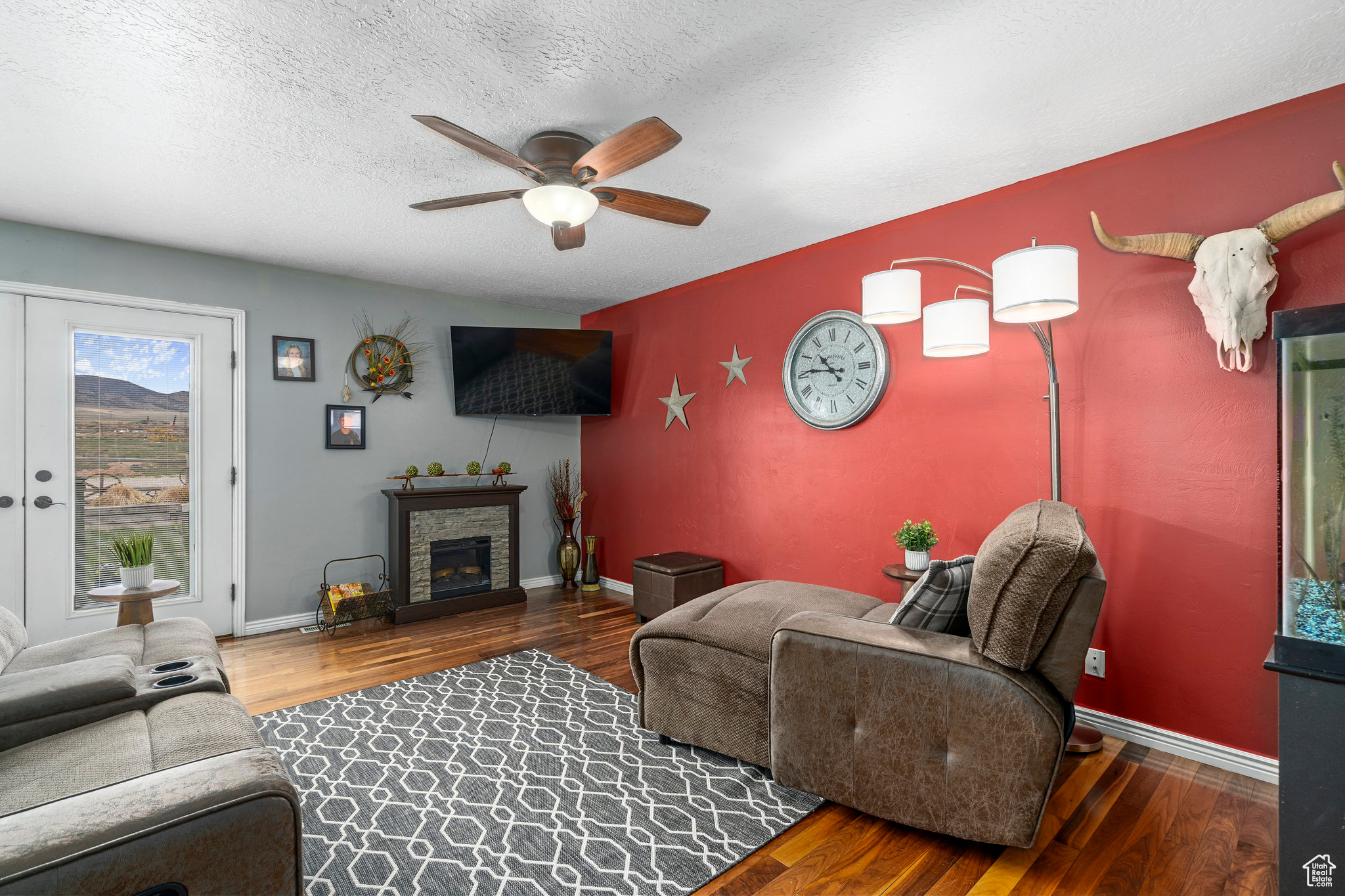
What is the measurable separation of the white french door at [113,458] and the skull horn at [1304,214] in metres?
5.19

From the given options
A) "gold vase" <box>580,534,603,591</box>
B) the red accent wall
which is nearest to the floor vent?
"gold vase" <box>580,534,603,591</box>

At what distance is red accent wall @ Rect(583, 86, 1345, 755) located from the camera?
7.52 feet

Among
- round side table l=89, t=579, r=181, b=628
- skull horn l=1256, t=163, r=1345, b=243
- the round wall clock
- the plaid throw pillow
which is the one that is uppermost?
skull horn l=1256, t=163, r=1345, b=243

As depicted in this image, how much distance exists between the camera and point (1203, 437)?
95.3 inches

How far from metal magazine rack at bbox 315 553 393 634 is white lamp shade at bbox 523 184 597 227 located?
303 cm

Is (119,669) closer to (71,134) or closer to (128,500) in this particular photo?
(71,134)

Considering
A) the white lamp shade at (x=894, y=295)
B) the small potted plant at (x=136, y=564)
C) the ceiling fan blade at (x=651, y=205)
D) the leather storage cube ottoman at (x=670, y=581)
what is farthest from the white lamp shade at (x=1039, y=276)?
the small potted plant at (x=136, y=564)

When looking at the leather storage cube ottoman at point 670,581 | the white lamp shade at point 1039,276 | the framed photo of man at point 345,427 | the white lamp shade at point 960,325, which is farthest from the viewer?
the framed photo of man at point 345,427

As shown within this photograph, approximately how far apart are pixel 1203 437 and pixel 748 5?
2270 mm

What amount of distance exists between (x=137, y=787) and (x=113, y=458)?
11.4 feet

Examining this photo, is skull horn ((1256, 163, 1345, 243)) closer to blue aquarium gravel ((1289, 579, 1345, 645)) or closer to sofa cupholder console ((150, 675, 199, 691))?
blue aquarium gravel ((1289, 579, 1345, 645))

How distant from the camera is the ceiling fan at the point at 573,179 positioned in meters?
2.09

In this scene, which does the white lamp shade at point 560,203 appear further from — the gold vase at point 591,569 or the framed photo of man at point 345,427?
the gold vase at point 591,569

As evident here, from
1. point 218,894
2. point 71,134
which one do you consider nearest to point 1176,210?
point 218,894
